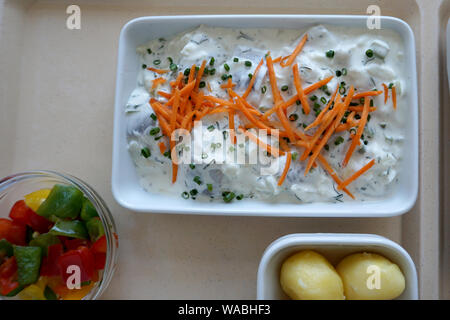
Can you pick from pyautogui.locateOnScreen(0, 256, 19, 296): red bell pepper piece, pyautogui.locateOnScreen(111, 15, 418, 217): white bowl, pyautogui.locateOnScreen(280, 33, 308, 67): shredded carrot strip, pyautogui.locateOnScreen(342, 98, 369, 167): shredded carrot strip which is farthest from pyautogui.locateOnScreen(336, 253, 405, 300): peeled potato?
pyautogui.locateOnScreen(0, 256, 19, 296): red bell pepper piece

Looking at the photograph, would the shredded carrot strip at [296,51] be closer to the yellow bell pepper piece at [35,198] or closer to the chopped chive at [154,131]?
the chopped chive at [154,131]

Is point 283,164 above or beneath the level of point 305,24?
beneath

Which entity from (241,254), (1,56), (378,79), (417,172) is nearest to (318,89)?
(378,79)

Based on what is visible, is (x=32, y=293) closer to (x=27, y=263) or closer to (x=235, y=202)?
(x=27, y=263)

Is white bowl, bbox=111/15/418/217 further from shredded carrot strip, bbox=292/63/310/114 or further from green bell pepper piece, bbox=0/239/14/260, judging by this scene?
green bell pepper piece, bbox=0/239/14/260

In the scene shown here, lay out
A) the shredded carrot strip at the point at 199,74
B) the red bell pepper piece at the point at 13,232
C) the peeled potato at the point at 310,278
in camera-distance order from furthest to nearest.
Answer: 1. the shredded carrot strip at the point at 199,74
2. the red bell pepper piece at the point at 13,232
3. the peeled potato at the point at 310,278

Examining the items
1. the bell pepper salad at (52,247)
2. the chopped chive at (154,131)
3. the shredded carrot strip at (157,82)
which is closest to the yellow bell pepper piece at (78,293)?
the bell pepper salad at (52,247)

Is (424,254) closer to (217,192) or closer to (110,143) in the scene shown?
(217,192)
